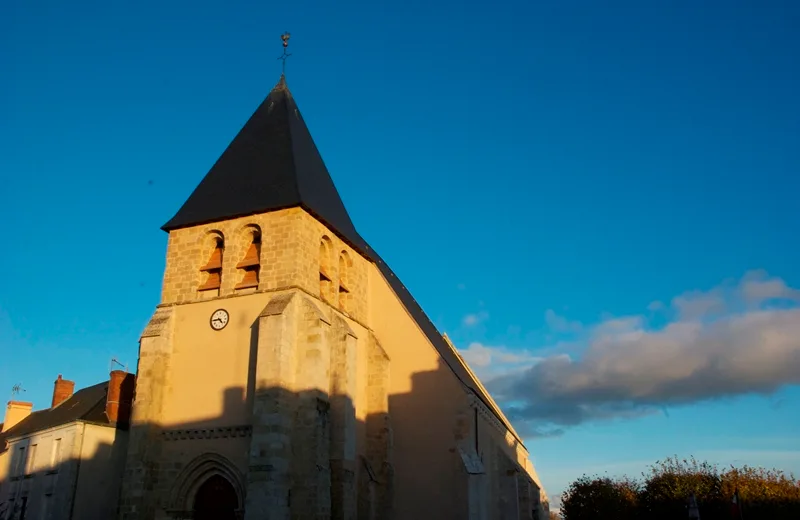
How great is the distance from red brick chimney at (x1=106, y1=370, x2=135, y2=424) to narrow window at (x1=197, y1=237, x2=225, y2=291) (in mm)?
5550

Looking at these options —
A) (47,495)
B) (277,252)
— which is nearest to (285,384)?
(277,252)

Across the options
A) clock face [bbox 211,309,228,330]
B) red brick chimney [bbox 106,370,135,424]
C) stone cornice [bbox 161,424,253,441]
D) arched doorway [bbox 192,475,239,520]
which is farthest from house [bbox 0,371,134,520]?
clock face [bbox 211,309,228,330]

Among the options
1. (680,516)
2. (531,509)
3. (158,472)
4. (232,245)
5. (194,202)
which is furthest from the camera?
(680,516)

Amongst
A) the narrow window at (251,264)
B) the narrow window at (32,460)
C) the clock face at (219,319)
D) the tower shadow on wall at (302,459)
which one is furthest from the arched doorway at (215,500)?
the narrow window at (32,460)

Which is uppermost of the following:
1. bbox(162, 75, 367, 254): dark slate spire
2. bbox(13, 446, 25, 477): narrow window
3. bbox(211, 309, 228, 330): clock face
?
bbox(162, 75, 367, 254): dark slate spire

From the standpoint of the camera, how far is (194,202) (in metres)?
19.6

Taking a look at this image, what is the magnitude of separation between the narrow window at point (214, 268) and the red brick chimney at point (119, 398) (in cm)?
555

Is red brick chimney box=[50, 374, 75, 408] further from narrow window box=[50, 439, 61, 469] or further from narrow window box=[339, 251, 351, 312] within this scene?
narrow window box=[339, 251, 351, 312]

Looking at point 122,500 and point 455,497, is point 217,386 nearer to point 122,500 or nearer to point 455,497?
point 122,500

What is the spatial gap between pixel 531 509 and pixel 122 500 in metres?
12.7

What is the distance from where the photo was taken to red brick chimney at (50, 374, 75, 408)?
28.3m

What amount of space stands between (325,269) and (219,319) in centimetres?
338

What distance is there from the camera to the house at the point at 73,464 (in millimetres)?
19688

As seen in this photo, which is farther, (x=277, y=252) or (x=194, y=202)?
(x=194, y=202)
